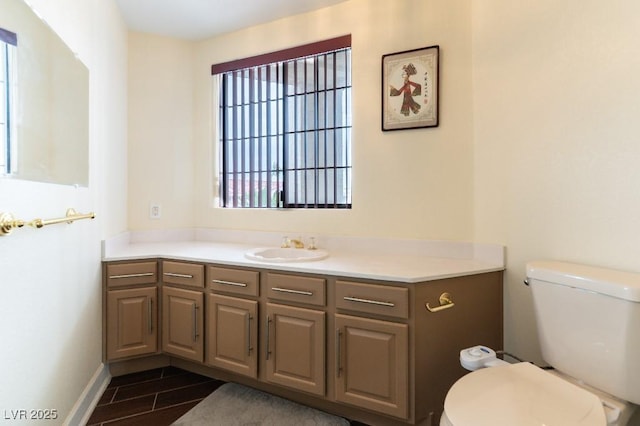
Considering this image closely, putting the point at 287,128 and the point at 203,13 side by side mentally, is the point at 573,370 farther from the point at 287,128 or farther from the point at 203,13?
the point at 203,13

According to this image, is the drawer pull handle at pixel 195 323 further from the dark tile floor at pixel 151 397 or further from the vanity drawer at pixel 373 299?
the vanity drawer at pixel 373 299

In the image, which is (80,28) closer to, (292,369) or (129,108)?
(129,108)

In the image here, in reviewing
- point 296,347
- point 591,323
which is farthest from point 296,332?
point 591,323

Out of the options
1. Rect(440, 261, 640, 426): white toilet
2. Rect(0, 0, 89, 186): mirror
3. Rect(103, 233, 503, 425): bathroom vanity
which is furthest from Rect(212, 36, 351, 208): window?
Rect(440, 261, 640, 426): white toilet

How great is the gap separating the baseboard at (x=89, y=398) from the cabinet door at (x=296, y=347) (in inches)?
36.3

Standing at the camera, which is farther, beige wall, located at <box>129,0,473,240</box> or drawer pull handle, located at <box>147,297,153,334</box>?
drawer pull handle, located at <box>147,297,153,334</box>

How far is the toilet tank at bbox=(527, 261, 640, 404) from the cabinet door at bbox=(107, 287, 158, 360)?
2149mm

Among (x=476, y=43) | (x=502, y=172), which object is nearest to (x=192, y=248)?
(x=502, y=172)

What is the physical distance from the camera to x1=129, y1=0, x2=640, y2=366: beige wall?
148 cm

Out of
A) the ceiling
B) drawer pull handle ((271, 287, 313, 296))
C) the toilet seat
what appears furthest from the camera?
the ceiling

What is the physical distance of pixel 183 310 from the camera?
2227mm

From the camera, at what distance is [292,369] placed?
1.87 m

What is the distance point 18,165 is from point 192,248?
1427 millimetres

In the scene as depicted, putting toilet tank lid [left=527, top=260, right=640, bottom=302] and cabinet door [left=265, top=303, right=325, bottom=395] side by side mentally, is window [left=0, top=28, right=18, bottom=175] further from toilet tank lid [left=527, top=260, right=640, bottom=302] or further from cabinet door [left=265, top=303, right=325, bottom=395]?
toilet tank lid [left=527, top=260, right=640, bottom=302]
